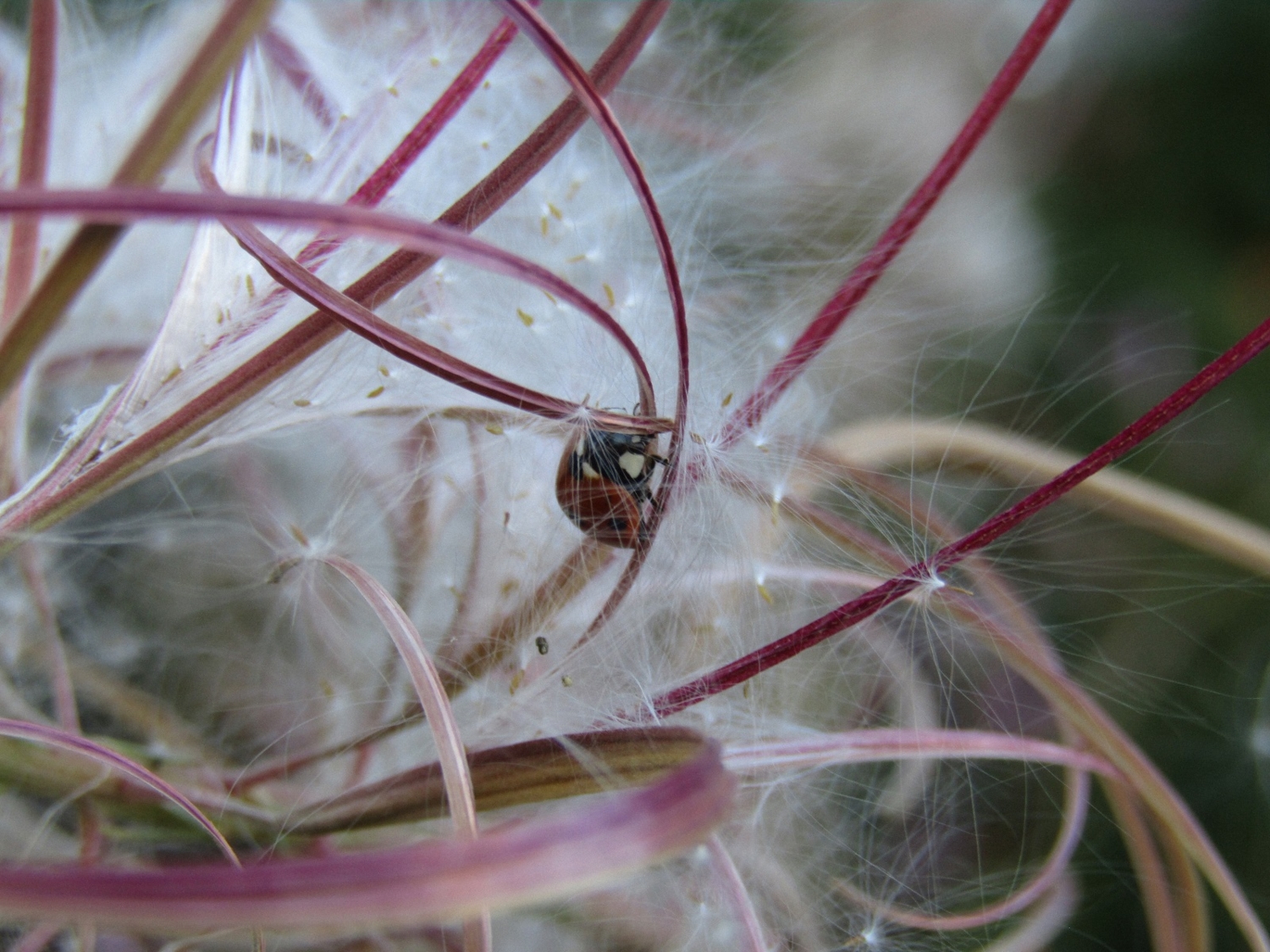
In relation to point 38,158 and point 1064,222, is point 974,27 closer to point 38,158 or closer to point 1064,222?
point 1064,222

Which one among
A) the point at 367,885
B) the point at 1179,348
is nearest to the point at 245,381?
the point at 367,885

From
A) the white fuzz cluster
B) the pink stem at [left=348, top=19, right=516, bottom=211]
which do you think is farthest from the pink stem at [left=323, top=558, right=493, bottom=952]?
the pink stem at [left=348, top=19, right=516, bottom=211]

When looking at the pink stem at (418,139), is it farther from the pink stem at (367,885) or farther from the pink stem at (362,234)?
the pink stem at (367,885)

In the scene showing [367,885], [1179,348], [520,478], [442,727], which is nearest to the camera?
[367,885]

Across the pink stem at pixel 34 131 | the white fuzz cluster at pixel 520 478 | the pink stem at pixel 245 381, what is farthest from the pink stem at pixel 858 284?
the pink stem at pixel 34 131

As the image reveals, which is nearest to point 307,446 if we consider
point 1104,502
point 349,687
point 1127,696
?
point 349,687

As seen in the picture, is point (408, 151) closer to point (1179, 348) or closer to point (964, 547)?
point (964, 547)
